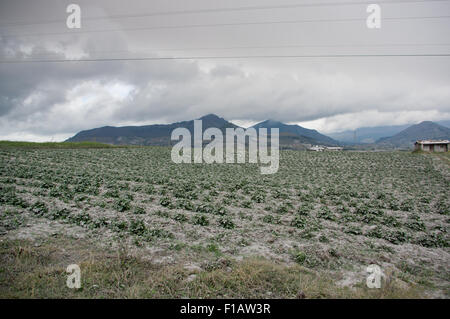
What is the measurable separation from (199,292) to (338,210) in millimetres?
12286

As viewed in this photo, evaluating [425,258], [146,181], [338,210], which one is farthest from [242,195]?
[425,258]
